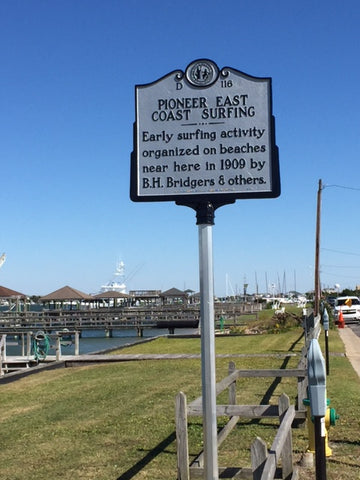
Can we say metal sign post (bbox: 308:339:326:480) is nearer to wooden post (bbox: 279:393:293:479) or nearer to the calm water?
wooden post (bbox: 279:393:293:479)

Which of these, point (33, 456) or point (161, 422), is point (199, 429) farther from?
point (33, 456)

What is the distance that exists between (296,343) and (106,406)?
1421 centimetres

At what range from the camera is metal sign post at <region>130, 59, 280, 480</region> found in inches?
185

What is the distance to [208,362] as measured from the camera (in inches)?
178

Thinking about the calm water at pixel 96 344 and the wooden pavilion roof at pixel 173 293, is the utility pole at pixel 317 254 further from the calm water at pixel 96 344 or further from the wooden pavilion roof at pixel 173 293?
the wooden pavilion roof at pixel 173 293

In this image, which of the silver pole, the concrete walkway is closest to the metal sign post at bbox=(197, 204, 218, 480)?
the silver pole

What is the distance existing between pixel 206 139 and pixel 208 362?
1.69 m

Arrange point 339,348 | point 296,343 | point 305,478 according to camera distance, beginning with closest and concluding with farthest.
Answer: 1. point 305,478
2. point 339,348
3. point 296,343

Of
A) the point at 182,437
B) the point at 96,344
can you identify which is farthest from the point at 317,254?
the point at 182,437

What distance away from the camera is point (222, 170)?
186 inches

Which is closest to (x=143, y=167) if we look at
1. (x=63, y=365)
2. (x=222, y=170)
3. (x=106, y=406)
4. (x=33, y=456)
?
(x=222, y=170)

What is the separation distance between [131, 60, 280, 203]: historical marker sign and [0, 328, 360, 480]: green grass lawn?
360cm

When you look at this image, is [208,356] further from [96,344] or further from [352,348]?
[96,344]

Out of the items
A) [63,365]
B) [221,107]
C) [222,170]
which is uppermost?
[221,107]
